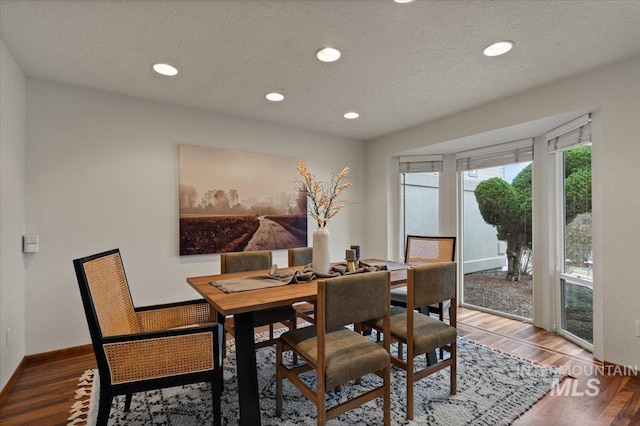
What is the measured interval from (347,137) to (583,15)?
308 cm

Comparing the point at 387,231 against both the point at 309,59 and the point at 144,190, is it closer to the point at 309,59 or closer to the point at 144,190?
the point at 309,59

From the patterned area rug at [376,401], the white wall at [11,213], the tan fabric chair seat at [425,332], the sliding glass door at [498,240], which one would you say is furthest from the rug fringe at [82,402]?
the sliding glass door at [498,240]

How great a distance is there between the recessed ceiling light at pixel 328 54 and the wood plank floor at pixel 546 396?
8.80 ft

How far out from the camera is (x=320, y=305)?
1572mm

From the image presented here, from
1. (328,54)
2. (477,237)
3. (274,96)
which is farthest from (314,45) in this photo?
(477,237)

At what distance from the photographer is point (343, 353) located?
5.57 ft

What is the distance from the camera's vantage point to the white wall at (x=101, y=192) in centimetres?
270

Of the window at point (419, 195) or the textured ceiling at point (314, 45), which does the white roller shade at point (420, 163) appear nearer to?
the window at point (419, 195)

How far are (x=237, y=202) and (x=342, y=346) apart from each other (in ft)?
7.68

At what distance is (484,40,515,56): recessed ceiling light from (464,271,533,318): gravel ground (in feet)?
8.60

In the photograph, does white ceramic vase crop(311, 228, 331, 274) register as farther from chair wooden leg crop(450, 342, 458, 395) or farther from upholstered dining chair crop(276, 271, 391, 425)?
chair wooden leg crop(450, 342, 458, 395)

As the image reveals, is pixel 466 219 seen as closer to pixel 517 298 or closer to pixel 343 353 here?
pixel 517 298

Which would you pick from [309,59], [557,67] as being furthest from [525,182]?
[309,59]

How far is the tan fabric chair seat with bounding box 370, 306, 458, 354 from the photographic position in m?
1.94
